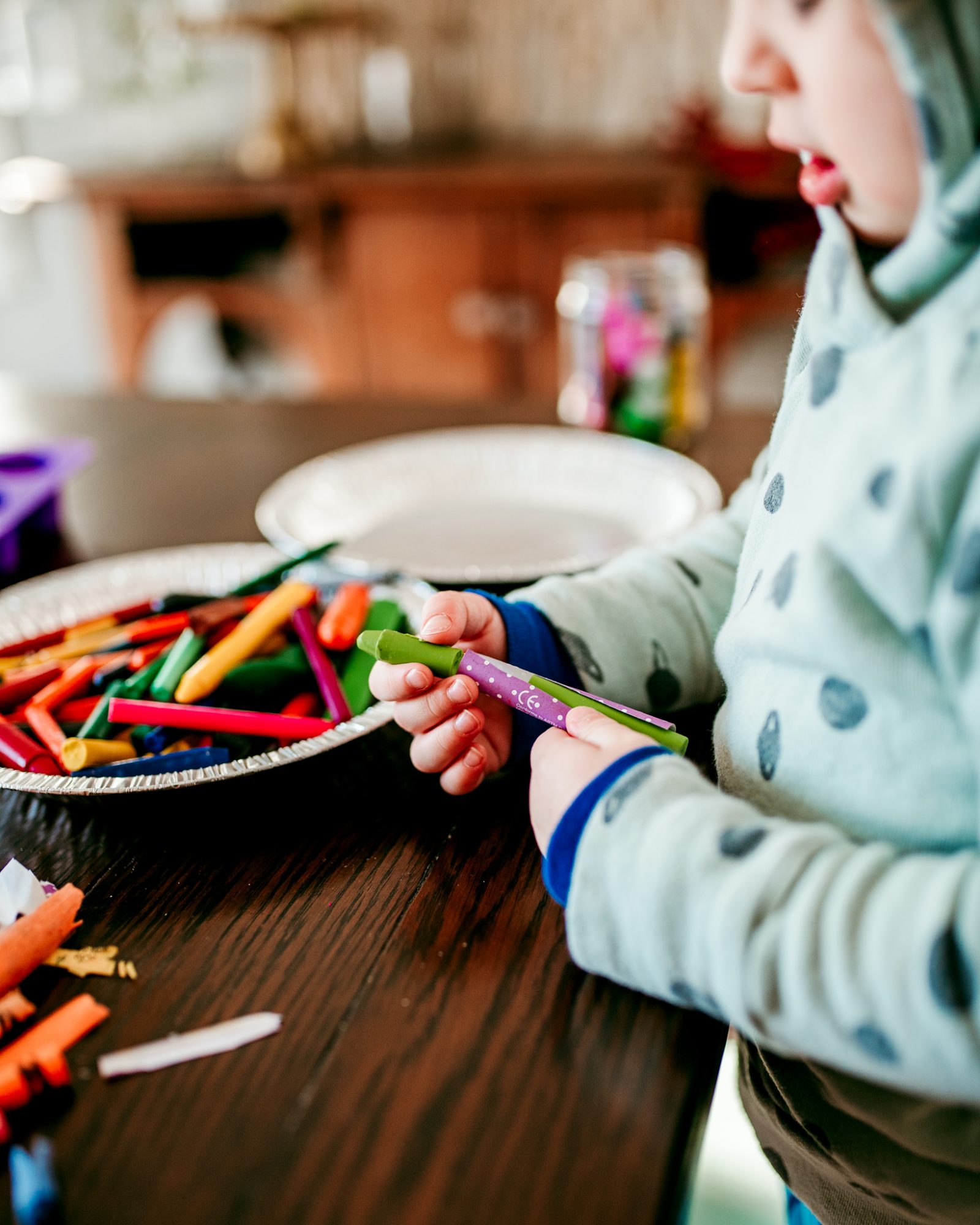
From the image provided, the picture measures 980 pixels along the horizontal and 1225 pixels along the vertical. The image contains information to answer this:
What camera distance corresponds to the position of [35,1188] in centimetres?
31

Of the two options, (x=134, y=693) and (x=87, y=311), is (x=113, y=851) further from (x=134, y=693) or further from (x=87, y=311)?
(x=87, y=311)

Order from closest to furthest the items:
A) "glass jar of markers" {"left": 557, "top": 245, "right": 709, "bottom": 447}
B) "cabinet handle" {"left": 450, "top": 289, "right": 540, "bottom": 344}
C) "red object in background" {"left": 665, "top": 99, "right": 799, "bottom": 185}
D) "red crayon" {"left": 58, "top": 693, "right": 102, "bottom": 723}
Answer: "red crayon" {"left": 58, "top": 693, "right": 102, "bottom": 723}
"glass jar of markers" {"left": 557, "top": 245, "right": 709, "bottom": 447}
"red object in background" {"left": 665, "top": 99, "right": 799, "bottom": 185}
"cabinet handle" {"left": 450, "top": 289, "right": 540, "bottom": 344}

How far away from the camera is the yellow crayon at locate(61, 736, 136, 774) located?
463 mm

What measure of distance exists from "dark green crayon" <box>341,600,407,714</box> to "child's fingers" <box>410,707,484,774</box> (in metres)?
0.04

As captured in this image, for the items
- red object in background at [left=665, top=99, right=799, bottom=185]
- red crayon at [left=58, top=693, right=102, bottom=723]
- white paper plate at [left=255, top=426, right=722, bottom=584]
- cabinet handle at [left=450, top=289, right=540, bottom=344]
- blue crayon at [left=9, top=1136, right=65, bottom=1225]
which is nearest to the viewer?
blue crayon at [left=9, top=1136, right=65, bottom=1225]

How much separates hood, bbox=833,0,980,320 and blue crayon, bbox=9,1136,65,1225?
15.4 inches

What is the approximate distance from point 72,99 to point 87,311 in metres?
0.52

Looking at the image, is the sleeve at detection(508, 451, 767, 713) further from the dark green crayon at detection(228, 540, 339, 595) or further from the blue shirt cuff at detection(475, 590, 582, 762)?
the dark green crayon at detection(228, 540, 339, 595)

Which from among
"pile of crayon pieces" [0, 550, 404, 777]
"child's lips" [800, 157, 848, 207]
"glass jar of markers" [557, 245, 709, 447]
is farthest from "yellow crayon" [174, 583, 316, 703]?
"glass jar of markers" [557, 245, 709, 447]

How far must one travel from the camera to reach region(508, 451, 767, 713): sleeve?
20.5 inches

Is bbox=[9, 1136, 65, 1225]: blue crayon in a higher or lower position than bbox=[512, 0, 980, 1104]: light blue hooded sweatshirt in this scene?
lower

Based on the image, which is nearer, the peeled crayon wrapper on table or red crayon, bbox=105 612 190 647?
the peeled crayon wrapper on table

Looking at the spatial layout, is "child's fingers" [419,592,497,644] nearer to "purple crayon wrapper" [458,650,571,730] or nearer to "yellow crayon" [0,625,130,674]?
"purple crayon wrapper" [458,650,571,730]

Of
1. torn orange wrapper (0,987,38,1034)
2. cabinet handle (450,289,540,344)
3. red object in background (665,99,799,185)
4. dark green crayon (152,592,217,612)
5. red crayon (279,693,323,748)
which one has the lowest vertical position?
cabinet handle (450,289,540,344)
